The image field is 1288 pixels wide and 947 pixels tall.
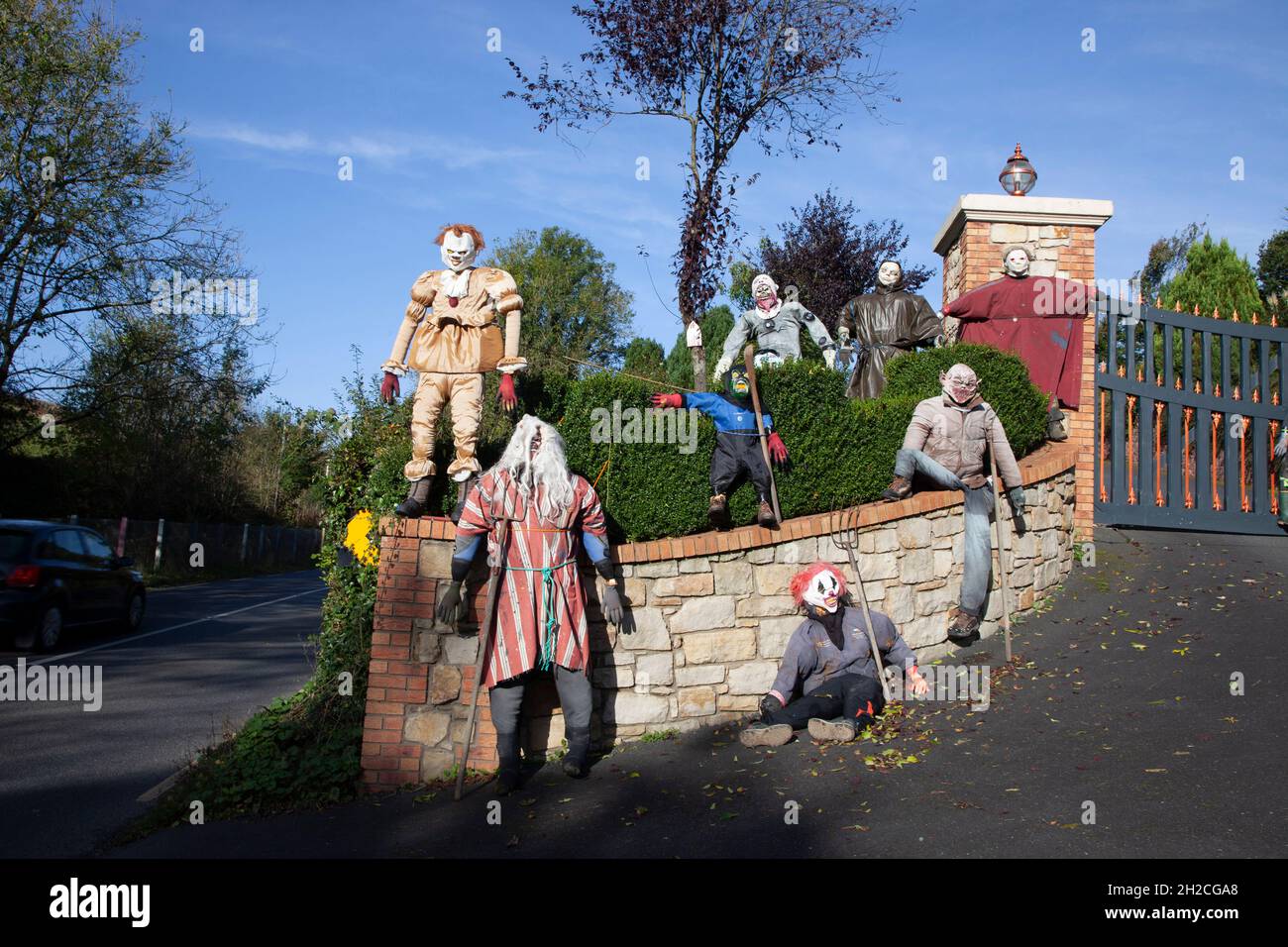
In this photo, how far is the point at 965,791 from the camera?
4.88m

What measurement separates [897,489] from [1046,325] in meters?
3.20

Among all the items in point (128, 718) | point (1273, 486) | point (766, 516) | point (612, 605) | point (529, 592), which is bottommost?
point (128, 718)

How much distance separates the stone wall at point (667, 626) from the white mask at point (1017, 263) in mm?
2929

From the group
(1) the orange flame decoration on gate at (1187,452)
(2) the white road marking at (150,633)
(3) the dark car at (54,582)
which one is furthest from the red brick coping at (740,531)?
(3) the dark car at (54,582)

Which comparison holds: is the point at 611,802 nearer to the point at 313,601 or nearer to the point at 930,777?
the point at 930,777

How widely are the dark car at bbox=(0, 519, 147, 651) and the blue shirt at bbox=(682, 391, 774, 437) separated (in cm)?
874

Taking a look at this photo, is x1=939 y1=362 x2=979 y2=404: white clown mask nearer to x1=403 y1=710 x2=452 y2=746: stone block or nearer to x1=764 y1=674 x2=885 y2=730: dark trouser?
x1=764 y1=674 x2=885 y2=730: dark trouser

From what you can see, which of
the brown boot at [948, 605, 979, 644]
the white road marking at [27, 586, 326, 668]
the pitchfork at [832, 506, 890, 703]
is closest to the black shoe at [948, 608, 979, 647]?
the brown boot at [948, 605, 979, 644]

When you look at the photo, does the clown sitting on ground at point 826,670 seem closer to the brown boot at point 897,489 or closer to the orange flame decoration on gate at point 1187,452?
the brown boot at point 897,489

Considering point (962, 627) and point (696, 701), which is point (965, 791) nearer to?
point (696, 701)

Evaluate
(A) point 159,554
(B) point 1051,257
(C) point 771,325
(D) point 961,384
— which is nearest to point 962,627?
(D) point 961,384

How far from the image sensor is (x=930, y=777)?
5.13 meters

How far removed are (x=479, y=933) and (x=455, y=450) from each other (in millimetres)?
3075

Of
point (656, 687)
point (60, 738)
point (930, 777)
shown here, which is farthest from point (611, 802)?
point (60, 738)
